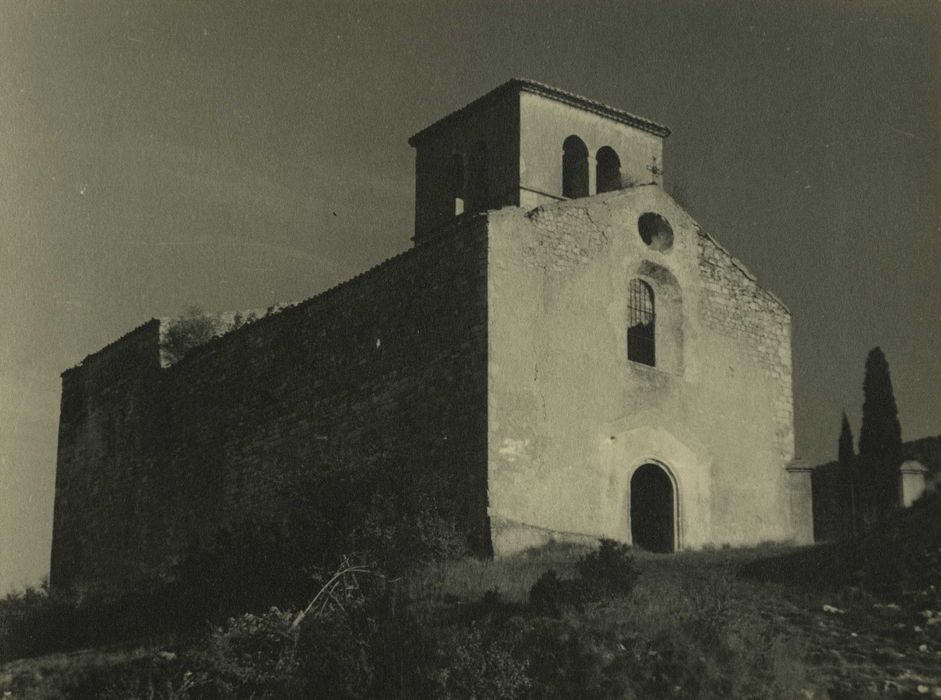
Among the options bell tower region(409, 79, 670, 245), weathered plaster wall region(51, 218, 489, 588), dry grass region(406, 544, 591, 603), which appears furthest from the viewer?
bell tower region(409, 79, 670, 245)

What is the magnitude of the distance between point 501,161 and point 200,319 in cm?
712

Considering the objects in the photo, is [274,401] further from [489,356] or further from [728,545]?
[728,545]

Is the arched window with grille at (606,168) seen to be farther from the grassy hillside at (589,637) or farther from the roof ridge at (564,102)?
the grassy hillside at (589,637)

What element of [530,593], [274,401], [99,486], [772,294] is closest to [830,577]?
[530,593]

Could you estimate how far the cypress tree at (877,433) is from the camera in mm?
30031

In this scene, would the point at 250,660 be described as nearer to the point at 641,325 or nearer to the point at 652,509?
the point at 652,509

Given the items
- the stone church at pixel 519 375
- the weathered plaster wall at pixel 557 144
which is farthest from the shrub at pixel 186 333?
the weathered plaster wall at pixel 557 144

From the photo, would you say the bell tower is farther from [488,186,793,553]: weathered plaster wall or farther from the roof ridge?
[488,186,793,553]: weathered plaster wall

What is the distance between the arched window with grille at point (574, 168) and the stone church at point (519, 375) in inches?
1.6

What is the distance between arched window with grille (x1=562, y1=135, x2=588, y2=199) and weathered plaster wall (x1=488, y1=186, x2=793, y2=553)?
3255 millimetres

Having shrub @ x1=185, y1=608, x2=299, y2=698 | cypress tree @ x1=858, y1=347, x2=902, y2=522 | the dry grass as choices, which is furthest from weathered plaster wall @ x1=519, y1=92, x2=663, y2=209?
shrub @ x1=185, y1=608, x2=299, y2=698

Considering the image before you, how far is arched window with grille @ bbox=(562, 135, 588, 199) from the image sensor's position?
25891 millimetres

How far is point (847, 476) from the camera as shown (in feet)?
102

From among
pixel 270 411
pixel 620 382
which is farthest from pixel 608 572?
pixel 270 411
